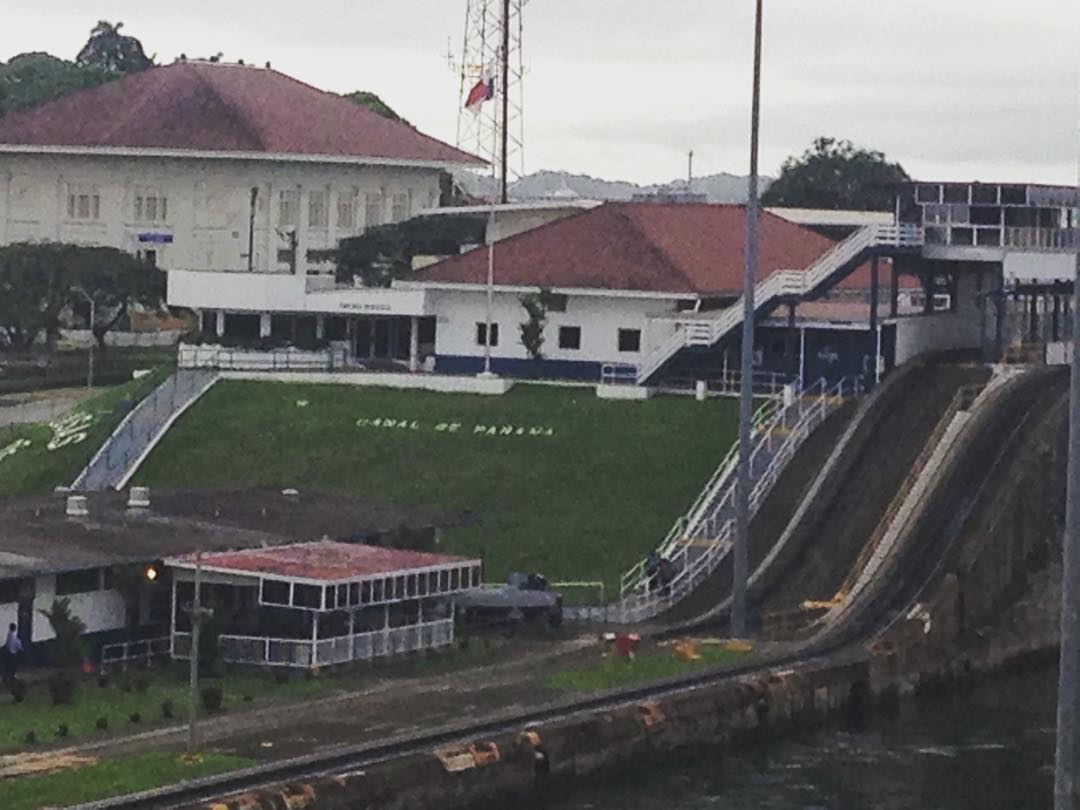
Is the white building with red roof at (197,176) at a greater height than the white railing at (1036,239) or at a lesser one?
greater

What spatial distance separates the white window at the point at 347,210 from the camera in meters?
126

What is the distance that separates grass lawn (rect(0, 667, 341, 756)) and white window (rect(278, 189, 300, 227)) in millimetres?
66488

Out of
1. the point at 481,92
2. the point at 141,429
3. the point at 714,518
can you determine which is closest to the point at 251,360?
the point at 141,429

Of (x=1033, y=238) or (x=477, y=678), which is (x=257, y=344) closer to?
(x=1033, y=238)

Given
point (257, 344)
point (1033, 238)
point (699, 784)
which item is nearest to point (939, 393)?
point (1033, 238)

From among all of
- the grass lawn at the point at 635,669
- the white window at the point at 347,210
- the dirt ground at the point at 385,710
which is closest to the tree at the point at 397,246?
the white window at the point at 347,210

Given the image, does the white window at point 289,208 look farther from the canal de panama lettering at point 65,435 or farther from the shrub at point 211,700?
the shrub at point 211,700

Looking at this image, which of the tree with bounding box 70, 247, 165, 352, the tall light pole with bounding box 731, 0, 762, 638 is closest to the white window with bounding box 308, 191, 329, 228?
the tree with bounding box 70, 247, 165, 352

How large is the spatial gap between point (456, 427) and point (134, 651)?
93.0ft

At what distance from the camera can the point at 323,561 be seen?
204 feet

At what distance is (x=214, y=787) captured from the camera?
1834 inches

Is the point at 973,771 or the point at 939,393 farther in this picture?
the point at 939,393

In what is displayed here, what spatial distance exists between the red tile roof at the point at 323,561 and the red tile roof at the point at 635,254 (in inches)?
1226

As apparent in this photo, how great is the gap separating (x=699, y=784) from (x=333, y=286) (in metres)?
51.1
